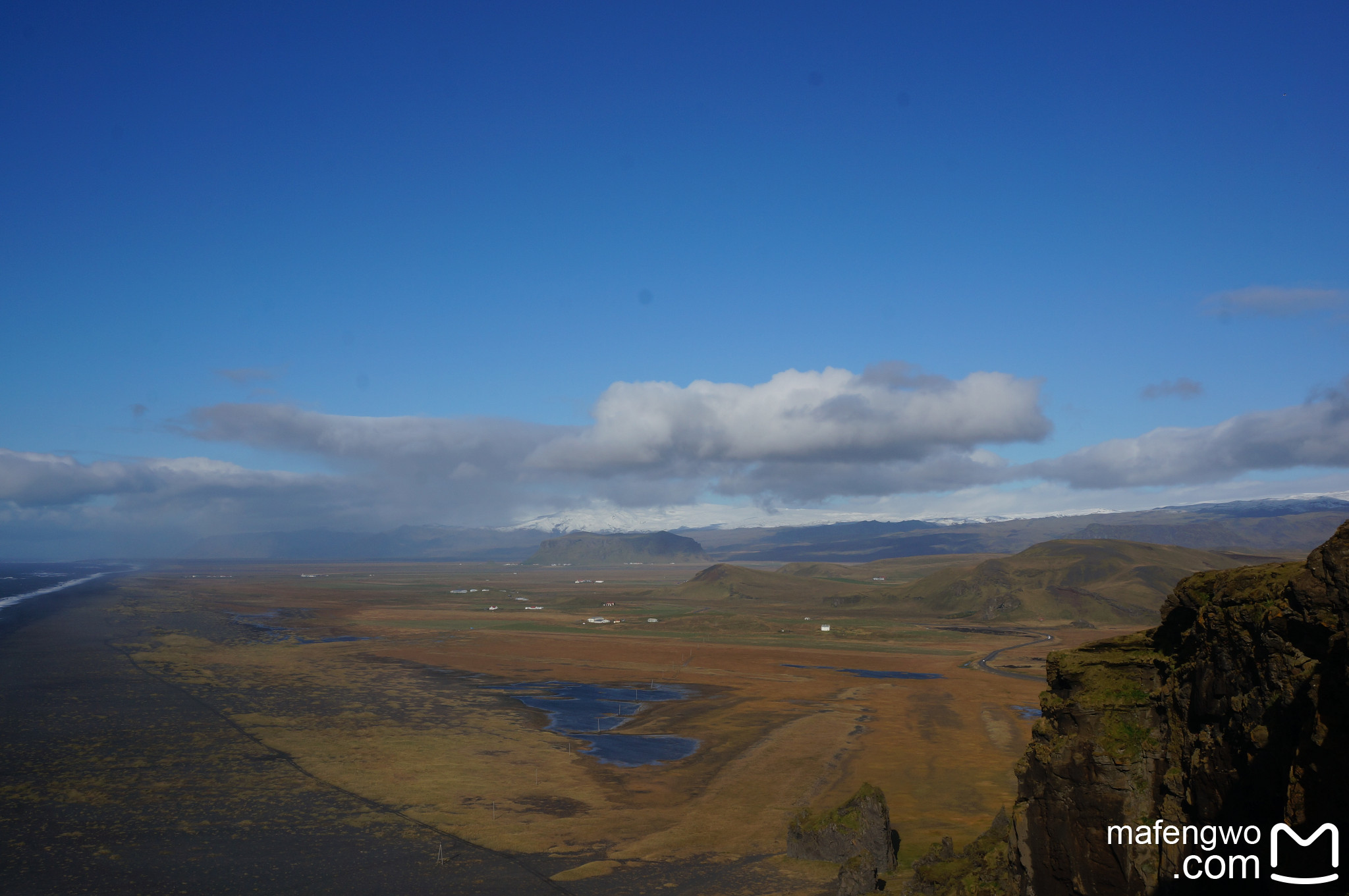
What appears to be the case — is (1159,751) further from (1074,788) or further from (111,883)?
(111,883)

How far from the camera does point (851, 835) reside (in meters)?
32.4

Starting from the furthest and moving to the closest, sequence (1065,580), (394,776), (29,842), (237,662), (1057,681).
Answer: (1065,580) < (237,662) < (394,776) < (29,842) < (1057,681)

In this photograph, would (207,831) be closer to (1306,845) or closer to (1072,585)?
(1306,845)

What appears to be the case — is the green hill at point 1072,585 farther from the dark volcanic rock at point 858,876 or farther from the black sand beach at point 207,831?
the black sand beach at point 207,831

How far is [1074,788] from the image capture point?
62.9 ft

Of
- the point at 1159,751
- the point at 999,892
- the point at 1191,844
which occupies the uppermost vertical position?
the point at 1159,751

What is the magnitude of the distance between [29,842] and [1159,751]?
42752 millimetres

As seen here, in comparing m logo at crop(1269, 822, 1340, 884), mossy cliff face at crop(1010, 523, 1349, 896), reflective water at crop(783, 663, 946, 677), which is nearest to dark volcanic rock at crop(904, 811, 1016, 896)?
Answer: mossy cliff face at crop(1010, 523, 1349, 896)

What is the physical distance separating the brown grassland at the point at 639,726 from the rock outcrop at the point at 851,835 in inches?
35.6

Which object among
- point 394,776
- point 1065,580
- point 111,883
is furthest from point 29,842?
point 1065,580

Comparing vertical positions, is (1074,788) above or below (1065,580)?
above

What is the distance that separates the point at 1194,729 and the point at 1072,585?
178 m

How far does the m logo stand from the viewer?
1191cm

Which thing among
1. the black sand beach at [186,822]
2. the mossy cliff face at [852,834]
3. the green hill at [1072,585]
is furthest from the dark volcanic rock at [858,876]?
the green hill at [1072,585]
